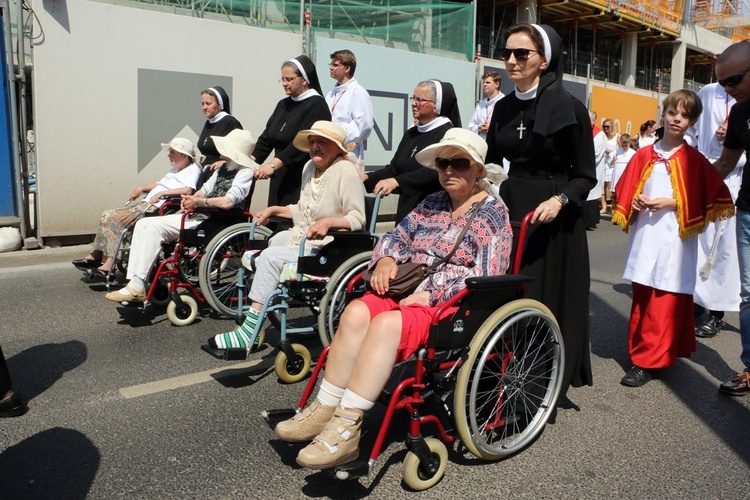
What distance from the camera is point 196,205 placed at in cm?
527

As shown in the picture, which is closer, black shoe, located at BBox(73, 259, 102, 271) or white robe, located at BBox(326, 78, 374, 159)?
black shoe, located at BBox(73, 259, 102, 271)

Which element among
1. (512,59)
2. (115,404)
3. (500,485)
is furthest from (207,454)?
(512,59)

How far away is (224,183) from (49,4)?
3976mm

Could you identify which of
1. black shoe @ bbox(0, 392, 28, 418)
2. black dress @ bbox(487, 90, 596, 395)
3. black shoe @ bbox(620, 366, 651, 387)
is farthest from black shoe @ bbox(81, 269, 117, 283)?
black shoe @ bbox(620, 366, 651, 387)

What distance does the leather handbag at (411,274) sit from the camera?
3164 mm

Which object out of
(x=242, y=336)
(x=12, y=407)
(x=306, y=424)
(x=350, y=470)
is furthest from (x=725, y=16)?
(x=12, y=407)

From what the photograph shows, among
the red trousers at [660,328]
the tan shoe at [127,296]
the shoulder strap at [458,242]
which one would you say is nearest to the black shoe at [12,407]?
the tan shoe at [127,296]

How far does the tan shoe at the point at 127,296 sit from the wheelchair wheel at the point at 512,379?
281 cm

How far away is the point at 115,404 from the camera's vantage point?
3.63 meters

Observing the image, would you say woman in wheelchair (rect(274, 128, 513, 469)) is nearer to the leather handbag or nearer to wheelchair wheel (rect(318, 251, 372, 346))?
the leather handbag

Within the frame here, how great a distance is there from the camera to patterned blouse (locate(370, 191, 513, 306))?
3162 mm

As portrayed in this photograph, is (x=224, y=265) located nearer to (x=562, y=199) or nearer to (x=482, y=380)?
(x=482, y=380)

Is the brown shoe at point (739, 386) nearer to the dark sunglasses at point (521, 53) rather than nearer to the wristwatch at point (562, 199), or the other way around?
the wristwatch at point (562, 199)

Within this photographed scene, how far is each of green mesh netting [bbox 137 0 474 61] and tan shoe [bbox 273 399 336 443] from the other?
753 cm
